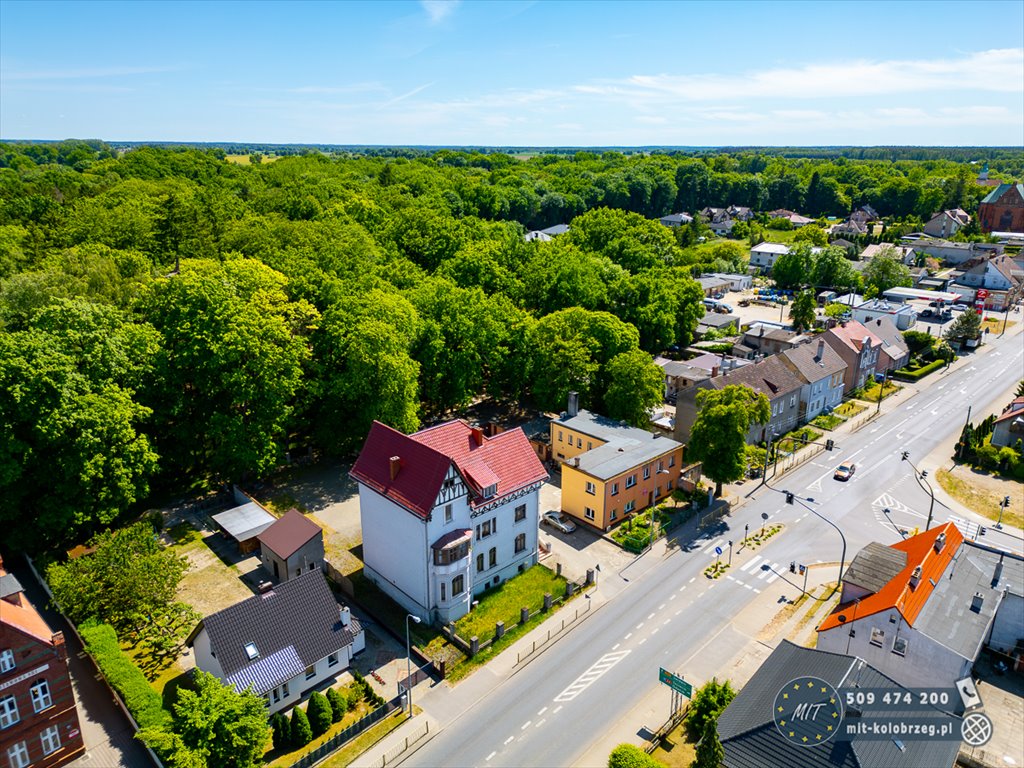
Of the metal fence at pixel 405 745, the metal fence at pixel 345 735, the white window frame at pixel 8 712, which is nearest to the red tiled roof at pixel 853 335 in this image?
the metal fence at pixel 405 745

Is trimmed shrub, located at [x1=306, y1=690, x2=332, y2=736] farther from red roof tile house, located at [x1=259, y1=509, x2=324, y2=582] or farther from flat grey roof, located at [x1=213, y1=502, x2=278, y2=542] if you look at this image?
flat grey roof, located at [x1=213, y1=502, x2=278, y2=542]

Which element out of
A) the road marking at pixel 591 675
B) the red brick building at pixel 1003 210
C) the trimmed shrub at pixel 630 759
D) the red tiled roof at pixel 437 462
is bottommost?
the road marking at pixel 591 675

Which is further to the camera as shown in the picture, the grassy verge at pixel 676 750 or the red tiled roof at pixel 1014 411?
the red tiled roof at pixel 1014 411

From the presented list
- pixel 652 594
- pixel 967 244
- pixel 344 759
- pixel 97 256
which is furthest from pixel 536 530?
pixel 967 244

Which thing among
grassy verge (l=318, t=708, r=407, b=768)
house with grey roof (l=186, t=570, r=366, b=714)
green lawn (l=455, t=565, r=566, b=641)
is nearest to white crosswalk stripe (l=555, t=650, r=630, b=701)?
green lawn (l=455, t=565, r=566, b=641)

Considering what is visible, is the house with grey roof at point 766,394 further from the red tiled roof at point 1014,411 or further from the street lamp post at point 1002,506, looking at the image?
the street lamp post at point 1002,506

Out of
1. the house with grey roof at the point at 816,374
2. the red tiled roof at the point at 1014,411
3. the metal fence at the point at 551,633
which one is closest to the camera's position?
the metal fence at the point at 551,633
